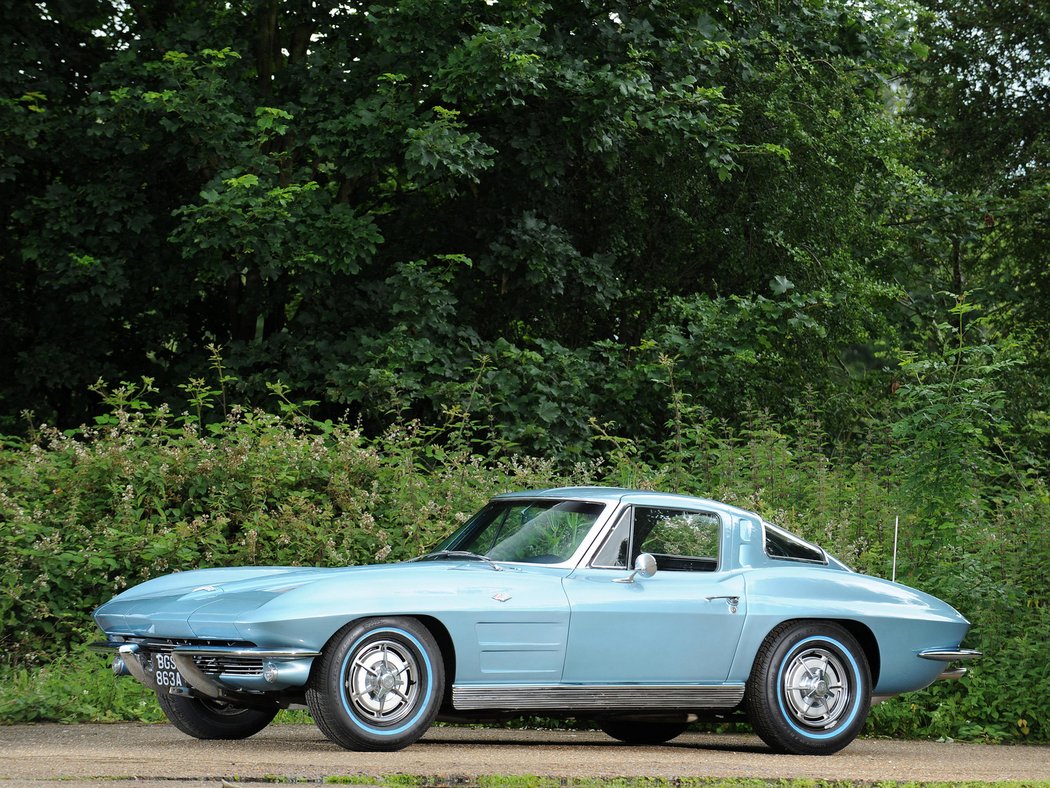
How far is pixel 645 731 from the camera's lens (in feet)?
30.1

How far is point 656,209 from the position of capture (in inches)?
796

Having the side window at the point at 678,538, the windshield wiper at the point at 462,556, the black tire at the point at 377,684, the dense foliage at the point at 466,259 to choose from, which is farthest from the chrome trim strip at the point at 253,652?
the dense foliage at the point at 466,259

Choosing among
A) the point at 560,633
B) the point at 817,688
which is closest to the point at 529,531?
the point at 560,633

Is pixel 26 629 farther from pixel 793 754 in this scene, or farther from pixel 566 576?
pixel 793 754

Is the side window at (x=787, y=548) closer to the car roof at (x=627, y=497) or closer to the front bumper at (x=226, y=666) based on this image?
the car roof at (x=627, y=497)

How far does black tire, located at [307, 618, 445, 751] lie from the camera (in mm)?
7105

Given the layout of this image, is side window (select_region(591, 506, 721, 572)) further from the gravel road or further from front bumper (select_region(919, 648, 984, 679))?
front bumper (select_region(919, 648, 984, 679))

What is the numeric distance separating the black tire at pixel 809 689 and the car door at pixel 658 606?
283 mm

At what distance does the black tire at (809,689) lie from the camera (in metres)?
8.39

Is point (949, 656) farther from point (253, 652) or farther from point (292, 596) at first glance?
point (253, 652)

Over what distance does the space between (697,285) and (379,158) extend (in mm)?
5623

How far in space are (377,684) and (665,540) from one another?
2130 millimetres

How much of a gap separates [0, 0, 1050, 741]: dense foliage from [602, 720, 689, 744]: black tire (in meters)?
3.10

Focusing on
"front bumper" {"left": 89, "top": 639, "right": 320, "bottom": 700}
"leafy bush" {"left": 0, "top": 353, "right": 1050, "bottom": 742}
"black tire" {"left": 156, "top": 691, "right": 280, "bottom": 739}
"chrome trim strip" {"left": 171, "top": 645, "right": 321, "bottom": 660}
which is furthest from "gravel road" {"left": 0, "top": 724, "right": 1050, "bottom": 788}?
"leafy bush" {"left": 0, "top": 353, "right": 1050, "bottom": 742}
